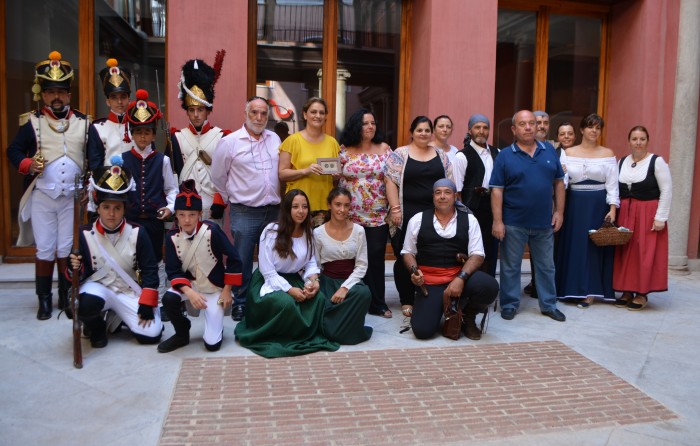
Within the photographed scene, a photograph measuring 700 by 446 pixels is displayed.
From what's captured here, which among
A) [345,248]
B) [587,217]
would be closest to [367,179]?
[345,248]

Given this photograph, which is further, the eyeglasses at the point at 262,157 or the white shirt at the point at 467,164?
the white shirt at the point at 467,164

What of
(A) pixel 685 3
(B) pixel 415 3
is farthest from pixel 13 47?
(A) pixel 685 3

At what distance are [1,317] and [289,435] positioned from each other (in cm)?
334

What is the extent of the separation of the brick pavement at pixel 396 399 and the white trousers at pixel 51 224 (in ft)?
6.24

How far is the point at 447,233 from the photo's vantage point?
5.02m

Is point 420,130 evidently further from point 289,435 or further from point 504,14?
point 504,14

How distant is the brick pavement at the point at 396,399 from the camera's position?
3205mm

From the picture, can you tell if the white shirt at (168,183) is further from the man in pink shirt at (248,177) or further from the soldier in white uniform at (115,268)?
the soldier in white uniform at (115,268)

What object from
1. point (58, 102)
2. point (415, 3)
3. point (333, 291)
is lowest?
point (333, 291)

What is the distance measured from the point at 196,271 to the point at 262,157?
122 cm

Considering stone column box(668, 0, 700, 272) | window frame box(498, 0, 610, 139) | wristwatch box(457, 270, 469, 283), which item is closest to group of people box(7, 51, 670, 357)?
A: wristwatch box(457, 270, 469, 283)

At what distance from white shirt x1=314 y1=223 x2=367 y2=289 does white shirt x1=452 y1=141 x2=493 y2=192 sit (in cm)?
125

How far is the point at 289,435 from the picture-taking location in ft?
10.3

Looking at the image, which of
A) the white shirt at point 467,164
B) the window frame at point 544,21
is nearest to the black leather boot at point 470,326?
the white shirt at point 467,164
